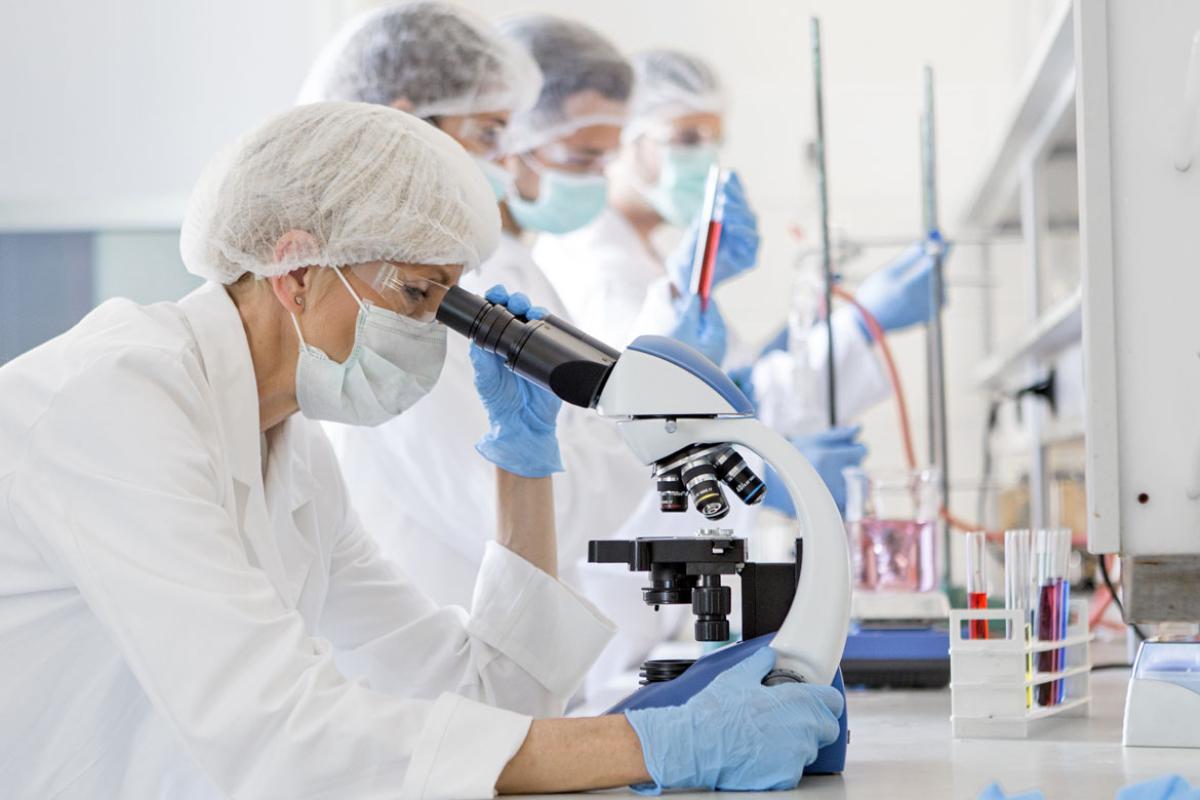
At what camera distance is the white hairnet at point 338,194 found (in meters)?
1.33

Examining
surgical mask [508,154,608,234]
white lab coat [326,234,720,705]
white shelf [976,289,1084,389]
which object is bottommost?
white lab coat [326,234,720,705]

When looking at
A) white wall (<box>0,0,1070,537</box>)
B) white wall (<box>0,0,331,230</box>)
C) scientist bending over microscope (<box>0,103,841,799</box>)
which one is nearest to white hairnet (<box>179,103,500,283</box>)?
scientist bending over microscope (<box>0,103,841,799</box>)

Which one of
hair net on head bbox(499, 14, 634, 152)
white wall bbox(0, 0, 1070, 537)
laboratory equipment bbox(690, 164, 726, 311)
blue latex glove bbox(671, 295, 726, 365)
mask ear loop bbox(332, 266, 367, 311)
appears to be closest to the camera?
mask ear loop bbox(332, 266, 367, 311)

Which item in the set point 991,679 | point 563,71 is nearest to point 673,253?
point 563,71

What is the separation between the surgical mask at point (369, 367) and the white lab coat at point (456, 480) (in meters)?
0.45

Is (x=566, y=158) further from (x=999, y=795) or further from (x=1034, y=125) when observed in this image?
(x=999, y=795)

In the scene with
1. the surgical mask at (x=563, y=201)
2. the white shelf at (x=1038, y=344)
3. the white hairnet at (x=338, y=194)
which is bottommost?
the white hairnet at (x=338, y=194)

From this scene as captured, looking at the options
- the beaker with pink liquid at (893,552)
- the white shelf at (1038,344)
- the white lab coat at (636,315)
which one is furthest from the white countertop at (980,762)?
the white lab coat at (636,315)

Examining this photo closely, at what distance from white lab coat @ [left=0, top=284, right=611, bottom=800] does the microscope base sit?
0.13 meters

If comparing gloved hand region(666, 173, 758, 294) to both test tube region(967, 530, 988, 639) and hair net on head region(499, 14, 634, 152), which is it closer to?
hair net on head region(499, 14, 634, 152)

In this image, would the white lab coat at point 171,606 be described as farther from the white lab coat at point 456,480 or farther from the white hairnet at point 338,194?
the white lab coat at point 456,480

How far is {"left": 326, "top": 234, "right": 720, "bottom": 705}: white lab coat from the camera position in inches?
76.7

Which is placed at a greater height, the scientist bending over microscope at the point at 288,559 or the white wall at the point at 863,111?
the white wall at the point at 863,111

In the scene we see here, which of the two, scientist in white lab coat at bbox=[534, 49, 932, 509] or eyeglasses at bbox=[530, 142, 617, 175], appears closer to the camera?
eyeglasses at bbox=[530, 142, 617, 175]
